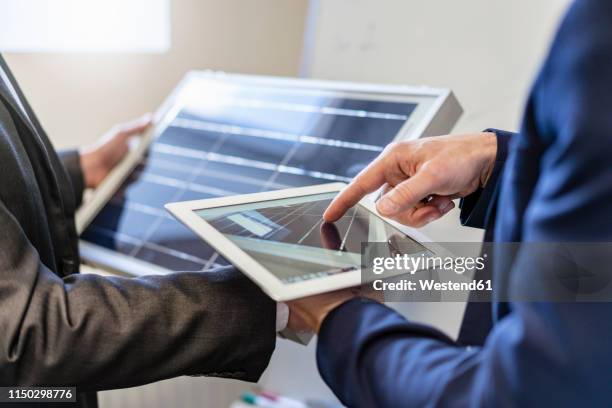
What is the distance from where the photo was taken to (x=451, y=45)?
125 centimetres

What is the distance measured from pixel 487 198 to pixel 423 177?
0.38ft

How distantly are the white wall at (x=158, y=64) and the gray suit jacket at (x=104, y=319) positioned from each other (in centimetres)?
70

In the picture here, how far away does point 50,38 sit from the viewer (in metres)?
1.32

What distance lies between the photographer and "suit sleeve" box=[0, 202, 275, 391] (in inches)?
21.9

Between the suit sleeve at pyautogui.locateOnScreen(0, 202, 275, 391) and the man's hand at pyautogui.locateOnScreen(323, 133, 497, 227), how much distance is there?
0.16 meters

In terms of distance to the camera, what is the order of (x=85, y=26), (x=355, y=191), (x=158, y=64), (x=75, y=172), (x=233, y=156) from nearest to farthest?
1. (x=355, y=191)
2. (x=233, y=156)
3. (x=75, y=172)
4. (x=85, y=26)
5. (x=158, y=64)

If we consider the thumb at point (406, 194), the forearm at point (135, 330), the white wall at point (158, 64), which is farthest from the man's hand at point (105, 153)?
the thumb at point (406, 194)

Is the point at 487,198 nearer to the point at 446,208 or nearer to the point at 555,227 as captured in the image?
the point at 446,208

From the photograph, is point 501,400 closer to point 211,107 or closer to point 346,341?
point 346,341

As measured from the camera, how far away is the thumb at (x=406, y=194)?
0.65 meters

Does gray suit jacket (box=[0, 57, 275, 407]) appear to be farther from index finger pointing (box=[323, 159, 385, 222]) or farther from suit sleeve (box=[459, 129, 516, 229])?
suit sleeve (box=[459, 129, 516, 229])

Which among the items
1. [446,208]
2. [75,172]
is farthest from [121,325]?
[75,172]

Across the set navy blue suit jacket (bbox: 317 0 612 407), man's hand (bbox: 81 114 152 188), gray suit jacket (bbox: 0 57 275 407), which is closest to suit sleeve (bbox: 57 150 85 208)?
man's hand (bbox: 81 114 152 188)

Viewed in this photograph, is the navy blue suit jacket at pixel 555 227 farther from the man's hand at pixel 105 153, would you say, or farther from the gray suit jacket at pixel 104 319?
the man's hand at pixel 105 153
